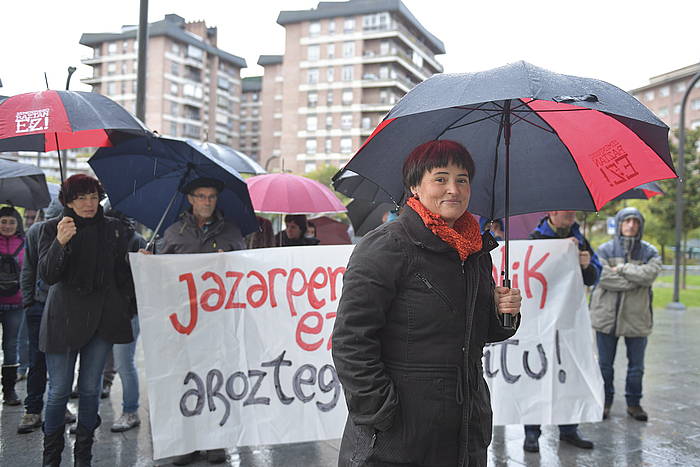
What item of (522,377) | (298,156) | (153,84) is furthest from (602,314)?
(153,84)

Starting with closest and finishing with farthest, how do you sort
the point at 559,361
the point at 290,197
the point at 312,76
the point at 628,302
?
the point at 559,361
the point at 628,302
the point at 290,197
the point at 312,76

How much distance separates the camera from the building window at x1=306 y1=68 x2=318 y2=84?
234 feet

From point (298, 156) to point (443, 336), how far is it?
69.7 metres

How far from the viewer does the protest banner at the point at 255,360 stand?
402 cm

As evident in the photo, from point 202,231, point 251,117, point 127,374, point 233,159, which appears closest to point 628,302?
point 202,231

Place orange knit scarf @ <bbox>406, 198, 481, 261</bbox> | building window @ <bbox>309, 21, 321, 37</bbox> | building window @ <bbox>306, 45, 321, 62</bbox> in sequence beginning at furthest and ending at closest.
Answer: building window @ <bbox>309, 21, 321, 37</bbox> → building window @ <bbox>306, 45, 321, 62</bbox> → orange knit scarf @ <bbox>406, 198, 481, 261</bbox>

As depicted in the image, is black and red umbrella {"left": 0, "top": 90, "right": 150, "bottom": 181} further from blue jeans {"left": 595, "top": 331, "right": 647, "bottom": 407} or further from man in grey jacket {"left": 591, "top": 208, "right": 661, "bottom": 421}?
blue jeans {"left": 595, "top": 331, "right": 647, "bottom": 407}

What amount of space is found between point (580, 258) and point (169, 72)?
2984 inches

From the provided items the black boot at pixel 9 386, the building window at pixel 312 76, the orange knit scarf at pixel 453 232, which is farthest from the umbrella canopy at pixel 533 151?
the building window at pixel 312 76

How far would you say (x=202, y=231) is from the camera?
4.43 metres

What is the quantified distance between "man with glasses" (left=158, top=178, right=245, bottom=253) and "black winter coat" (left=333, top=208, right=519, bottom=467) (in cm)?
240

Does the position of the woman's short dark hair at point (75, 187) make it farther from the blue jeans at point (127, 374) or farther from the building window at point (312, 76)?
the building window at point (312, 76)

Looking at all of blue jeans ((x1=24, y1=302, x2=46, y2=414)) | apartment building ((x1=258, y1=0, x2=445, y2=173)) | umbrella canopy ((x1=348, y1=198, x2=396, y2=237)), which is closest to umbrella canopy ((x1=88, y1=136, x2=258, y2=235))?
blue jeans ((x1=24, y1=302, x2=46, y2=414))

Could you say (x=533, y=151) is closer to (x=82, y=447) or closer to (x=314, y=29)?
(x=82, y=447)
